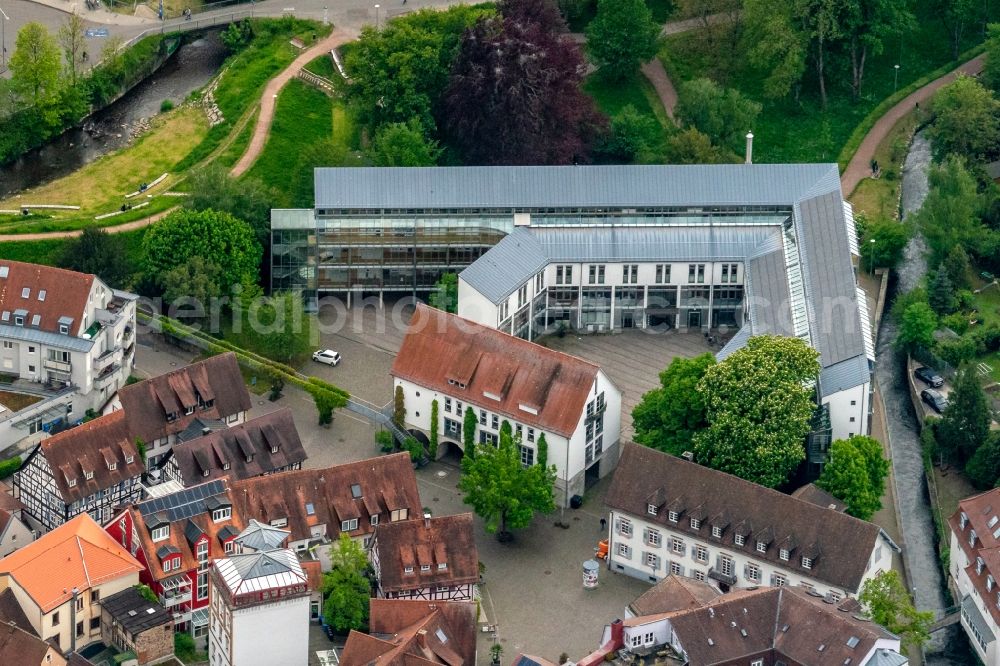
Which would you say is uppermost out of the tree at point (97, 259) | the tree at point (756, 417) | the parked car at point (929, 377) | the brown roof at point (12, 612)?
the tree at point (97, 259)

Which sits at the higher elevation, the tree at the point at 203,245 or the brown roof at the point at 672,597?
the tree at the point at 203,245

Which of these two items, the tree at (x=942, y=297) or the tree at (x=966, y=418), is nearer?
the tree at (x=966, y=418)

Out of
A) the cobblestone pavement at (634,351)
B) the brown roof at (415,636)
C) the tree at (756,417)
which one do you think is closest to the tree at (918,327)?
the cobblestone pavement at (634,351)

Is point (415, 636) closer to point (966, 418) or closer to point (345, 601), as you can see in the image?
point (345, 601)

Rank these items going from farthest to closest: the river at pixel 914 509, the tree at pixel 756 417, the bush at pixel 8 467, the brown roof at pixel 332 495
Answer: the bush at pixel 8 467 → the tree at pixel 756 417 → the brown roof at pixel 332 495 → the river at pixel 914 509

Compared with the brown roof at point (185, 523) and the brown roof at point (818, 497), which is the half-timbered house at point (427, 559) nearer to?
the brown roof at point (185, 523)

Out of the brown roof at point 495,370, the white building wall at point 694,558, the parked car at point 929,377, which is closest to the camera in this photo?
the white building wall at point 694,558

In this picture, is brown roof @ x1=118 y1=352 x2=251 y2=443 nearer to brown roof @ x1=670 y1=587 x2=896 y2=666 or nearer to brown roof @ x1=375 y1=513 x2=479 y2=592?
brown roof @ x1=375 y1=513 x2=479 y2=592

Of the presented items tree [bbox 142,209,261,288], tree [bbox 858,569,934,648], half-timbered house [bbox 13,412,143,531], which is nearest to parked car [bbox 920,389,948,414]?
tree [bbox 858,569,934,648]
